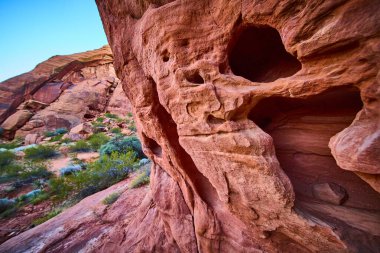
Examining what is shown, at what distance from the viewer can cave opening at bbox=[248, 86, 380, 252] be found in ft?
6.26

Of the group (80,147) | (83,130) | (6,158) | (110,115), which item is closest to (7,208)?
(6,158)

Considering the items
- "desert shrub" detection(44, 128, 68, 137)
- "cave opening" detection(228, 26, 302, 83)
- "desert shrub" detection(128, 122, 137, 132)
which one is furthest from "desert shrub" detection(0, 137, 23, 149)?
"cave opening" detection(228, 26, 302, 83)

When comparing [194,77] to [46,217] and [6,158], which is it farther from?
[6,158]

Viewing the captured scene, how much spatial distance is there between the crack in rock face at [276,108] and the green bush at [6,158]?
50.9ft

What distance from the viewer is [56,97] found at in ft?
72.3

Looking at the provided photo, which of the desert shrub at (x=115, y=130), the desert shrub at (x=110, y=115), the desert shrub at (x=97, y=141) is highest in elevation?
the desert shrub at (x=110, y=115)

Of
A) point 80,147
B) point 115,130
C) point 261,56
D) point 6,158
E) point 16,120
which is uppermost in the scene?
point 16,120

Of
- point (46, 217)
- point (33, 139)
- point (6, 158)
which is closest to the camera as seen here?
point (46, 217)

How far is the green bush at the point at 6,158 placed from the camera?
497 inches

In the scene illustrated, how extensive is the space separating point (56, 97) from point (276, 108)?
26203 millimetres

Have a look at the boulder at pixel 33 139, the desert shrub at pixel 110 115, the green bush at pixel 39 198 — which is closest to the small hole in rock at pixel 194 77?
the green bush at pixel 39 198

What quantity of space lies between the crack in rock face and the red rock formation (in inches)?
0.4

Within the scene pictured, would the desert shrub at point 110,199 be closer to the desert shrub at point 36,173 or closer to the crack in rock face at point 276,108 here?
the crack in rock face at point 276,108

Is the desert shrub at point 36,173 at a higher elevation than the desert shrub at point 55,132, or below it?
below
